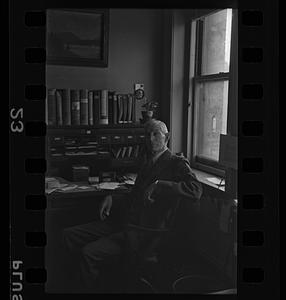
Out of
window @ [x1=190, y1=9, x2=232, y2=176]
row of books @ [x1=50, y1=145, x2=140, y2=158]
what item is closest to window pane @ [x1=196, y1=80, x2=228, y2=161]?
window @ [x1=190, y1=9, x2=232, y2=176]

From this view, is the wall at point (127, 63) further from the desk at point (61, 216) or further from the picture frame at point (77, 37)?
the desk at point (61, 216)

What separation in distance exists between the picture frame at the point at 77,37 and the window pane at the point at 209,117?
0.16 metres

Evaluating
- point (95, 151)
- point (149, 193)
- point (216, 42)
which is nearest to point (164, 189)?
point (149, 193)

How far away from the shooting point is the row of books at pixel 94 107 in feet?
2.09

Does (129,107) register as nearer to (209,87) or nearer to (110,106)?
(110,106)

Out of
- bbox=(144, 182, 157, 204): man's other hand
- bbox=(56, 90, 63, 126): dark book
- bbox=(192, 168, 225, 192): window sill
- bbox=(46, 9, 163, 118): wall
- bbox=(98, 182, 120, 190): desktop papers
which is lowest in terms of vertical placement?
bbox=(144, 182, 157, 204): man's other hand

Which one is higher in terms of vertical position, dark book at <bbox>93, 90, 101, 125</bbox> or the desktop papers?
dark book at <bbox>93, 90, 101, 125</bbox>

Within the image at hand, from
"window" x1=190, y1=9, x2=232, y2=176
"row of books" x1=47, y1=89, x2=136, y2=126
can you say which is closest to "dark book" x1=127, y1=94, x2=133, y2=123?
"row of books" x1=47, y1=89, x2=136, y2=126

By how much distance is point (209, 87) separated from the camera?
66 cm

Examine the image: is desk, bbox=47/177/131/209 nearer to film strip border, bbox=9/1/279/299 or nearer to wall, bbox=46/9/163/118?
film strip border, bbox=9/1/279/299

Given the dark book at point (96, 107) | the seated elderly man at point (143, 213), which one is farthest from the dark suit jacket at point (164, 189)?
the dark book at point (96, 107)

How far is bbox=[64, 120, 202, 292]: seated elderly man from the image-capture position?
636 millimetres
